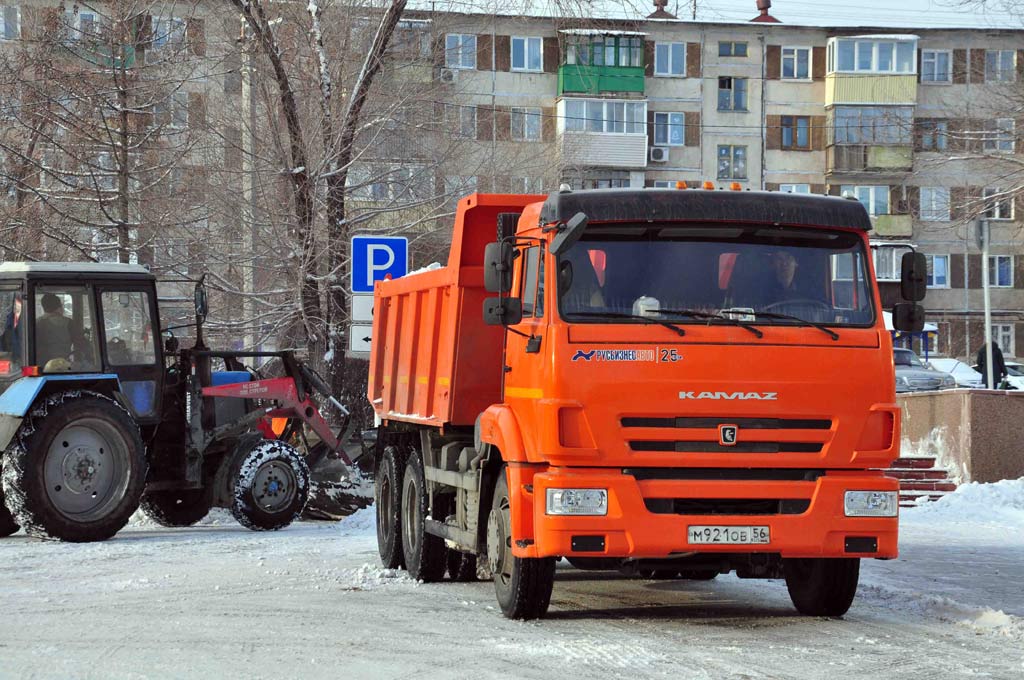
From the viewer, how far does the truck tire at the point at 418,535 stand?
12.7 meters

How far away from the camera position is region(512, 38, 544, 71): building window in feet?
206

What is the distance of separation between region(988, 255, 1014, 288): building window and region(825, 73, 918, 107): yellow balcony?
723cm

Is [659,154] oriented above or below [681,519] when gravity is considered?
above

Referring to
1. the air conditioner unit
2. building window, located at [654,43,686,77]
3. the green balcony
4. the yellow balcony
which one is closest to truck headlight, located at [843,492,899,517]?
the green balcony

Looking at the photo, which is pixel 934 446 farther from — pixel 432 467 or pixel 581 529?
pixel 581 529

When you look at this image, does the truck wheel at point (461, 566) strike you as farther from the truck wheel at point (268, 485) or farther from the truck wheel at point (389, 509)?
the truck wheel at point (268, 485)

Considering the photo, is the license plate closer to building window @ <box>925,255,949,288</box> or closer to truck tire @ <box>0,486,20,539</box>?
truck tire @ <box>0,486,20,539</box>

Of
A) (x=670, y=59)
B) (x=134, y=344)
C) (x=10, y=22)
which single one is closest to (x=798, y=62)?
(x=670, y=59)

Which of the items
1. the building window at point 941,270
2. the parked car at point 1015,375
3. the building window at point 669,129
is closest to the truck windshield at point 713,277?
the parked car at point 1015,375

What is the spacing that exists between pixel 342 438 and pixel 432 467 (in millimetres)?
6327

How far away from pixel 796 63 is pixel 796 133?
2727mm

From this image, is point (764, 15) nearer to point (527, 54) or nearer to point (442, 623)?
point (527, 54)

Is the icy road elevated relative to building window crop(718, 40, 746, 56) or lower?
lower

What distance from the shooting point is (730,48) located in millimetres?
66750
